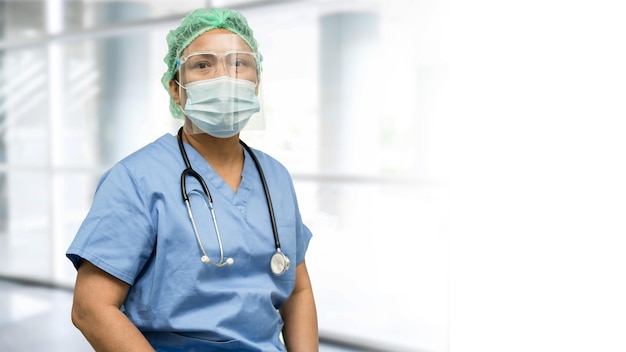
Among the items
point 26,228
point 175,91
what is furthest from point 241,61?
point 26,228

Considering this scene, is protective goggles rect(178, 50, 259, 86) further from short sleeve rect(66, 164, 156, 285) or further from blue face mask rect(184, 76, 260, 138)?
short sleeve rect(66, 164, 156, 285)

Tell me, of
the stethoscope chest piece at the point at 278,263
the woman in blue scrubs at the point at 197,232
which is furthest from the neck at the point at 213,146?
the stethoscope chest piece at the point at 278,263

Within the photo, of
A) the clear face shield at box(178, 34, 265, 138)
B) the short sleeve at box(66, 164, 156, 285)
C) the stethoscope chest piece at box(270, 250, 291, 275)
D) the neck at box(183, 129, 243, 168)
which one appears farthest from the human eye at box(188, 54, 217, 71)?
the stethoscope chest piece at box(270, 250, 291, 275)

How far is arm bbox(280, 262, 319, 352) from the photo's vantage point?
3.68 ft

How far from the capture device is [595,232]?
120 cm

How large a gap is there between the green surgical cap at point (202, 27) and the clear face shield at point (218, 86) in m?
0.03

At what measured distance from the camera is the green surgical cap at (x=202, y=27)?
103 centimetres

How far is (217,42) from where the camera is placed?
3.32 ft

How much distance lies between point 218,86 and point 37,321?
242 cm

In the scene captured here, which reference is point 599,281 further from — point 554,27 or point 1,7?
point 1,7

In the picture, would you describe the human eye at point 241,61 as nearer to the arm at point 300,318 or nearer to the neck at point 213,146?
the neck at point 213,146

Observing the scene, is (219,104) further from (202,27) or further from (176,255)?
(176,255)

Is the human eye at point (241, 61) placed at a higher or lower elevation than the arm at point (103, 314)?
higher

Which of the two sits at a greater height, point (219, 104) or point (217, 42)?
point (217, 42)
